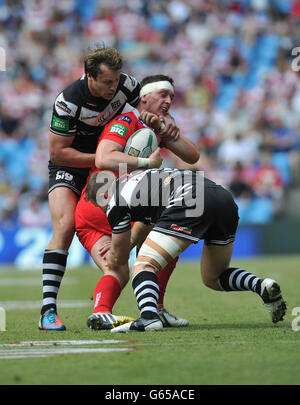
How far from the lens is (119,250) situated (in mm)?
5641

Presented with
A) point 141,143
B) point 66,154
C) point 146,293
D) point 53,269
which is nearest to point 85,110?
point 66,154

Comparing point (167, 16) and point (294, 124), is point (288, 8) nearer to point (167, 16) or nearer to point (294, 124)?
point (167, 16)

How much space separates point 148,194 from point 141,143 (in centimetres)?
50

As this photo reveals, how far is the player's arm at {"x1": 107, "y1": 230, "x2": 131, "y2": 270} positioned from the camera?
5559mm

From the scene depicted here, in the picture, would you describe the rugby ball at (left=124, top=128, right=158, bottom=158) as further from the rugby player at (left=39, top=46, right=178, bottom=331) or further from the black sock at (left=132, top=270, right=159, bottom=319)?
the black sock at (left=132, top=270, right=159, bottom=319)

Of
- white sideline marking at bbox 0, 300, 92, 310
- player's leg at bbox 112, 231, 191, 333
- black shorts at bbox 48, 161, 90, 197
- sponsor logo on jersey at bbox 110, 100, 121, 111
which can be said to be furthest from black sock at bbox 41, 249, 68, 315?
white sideline marking at bbox 0, 300, 92, 310

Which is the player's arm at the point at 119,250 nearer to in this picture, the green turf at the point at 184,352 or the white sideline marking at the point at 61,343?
the green turf at the point at 184,352

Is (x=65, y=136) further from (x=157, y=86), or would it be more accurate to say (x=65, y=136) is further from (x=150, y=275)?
(x=150, y=275)

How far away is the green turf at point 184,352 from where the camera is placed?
3633mm

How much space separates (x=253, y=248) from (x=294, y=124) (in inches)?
120

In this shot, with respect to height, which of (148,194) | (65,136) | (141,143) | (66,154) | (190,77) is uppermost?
(190,77)

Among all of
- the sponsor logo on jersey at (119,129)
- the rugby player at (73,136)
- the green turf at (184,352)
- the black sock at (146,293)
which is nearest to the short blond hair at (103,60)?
the rugby player at (73,136)

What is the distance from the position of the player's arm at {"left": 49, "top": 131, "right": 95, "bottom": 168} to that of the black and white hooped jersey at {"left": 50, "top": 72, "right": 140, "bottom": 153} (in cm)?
5
